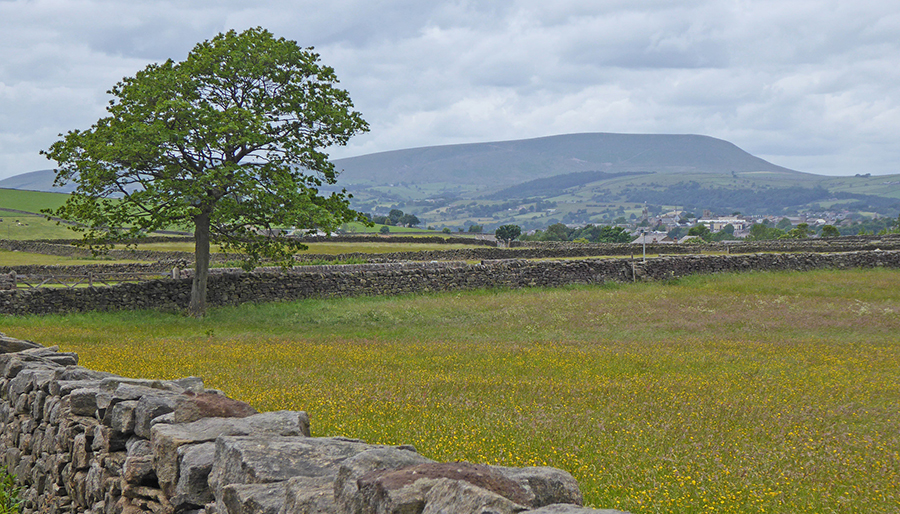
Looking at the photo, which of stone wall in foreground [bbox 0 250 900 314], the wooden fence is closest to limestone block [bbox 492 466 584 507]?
stone wall in foreground [bbox 0 250 900 314]

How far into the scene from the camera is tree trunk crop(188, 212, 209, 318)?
90.7 feet

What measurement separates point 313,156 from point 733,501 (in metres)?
23.2

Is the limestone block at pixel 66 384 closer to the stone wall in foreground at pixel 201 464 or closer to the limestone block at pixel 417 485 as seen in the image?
the stone wall in foreground at pixel 201 464

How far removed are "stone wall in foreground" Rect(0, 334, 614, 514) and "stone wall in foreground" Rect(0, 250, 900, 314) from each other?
1955 centimetres

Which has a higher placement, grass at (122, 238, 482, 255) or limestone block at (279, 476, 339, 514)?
limestone block at (279, 476, 339, 514)

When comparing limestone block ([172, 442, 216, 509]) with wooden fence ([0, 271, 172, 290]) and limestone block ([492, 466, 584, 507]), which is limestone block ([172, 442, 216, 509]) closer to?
limestone block ([492, 466, 584, 507])

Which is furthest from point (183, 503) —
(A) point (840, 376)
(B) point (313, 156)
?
(B) point (313, 156)

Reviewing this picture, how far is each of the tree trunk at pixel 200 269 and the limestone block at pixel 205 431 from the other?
74.6 ft

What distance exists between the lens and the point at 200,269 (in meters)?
28.3

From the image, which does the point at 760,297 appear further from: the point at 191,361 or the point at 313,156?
the point at 191,361

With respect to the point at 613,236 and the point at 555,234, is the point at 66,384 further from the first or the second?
the point at 555,234

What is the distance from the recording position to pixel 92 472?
724 centimetres

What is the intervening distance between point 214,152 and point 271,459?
24263 millimetres

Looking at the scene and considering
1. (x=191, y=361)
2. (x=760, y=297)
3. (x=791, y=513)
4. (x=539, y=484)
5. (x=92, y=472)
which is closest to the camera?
(x=539, y=484)
